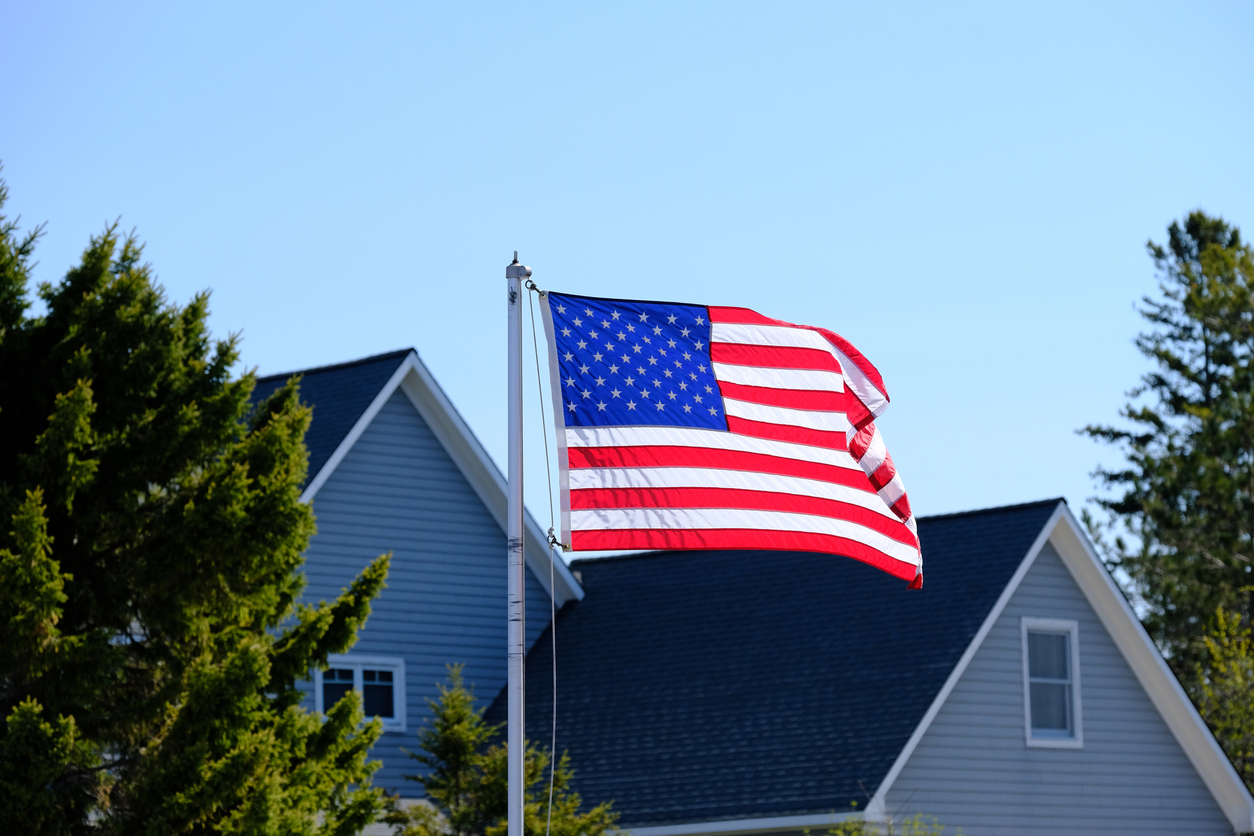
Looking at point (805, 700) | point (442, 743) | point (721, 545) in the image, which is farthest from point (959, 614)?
point (721, 545)

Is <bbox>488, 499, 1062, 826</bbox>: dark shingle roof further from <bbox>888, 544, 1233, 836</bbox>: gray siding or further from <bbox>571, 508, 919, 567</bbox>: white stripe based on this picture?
<bbox>571, 508, 919, 567</bbox>: white stripe

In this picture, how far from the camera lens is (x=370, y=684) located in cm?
2447

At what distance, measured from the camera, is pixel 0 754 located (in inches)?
543

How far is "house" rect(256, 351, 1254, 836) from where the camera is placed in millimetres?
21250

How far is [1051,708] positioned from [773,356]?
13.2 m

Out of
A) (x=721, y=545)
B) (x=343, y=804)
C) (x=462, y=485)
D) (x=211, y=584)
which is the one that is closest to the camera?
(x=721, y=545)

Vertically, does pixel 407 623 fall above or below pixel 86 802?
above

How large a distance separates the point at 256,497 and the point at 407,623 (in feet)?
34.1

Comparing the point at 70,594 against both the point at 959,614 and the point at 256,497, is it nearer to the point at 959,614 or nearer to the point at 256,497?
the point at 256,497

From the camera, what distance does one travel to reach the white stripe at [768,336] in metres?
11.4

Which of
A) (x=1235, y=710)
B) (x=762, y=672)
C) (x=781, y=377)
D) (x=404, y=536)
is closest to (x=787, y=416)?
(x=781, y=377)

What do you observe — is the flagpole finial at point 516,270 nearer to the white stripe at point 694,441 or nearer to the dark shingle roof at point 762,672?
the white stripe at point 694,441

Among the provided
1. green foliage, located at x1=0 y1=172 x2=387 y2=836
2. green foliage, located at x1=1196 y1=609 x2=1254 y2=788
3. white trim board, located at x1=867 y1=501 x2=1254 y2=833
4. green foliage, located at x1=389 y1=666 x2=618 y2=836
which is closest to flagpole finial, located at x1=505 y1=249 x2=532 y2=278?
green foliage, located at x1=0 y1=172 x2=387 y2=836

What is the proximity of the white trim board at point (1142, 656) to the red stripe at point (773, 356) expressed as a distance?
1101cm
